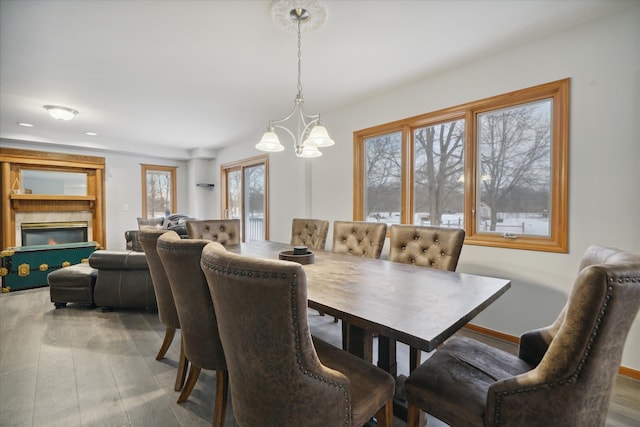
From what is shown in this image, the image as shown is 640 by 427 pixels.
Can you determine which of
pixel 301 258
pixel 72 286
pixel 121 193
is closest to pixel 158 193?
pixel 121 193

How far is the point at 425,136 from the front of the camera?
3164 millimetres

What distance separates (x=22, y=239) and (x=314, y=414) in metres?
6.82

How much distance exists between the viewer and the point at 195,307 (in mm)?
1369

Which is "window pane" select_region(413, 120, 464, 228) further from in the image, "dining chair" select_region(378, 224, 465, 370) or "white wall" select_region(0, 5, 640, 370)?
"dining chair" select_region(378, 224, 465, 370)

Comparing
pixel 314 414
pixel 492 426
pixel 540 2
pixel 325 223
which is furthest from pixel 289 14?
pixel 492 426

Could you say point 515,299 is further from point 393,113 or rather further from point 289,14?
point 289,14

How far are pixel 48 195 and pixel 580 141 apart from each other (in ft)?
25.0

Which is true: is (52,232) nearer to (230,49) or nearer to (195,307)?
(230,49)

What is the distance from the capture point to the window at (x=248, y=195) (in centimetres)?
537

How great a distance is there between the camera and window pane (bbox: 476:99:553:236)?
7.82 feet

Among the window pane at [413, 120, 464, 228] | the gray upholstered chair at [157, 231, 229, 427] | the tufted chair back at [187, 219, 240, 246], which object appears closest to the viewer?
the gray upholstered chair at [157, 231, 229, 427]

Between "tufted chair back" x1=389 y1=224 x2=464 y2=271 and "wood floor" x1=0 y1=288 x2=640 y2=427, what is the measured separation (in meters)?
0.80

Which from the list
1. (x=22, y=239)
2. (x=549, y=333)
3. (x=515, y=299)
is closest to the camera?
(x=549, y=333)

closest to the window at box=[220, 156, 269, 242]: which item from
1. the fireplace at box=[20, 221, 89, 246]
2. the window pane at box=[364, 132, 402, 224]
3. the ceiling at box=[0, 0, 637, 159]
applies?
the ceiling at box=[0, 0, 637, 159]
